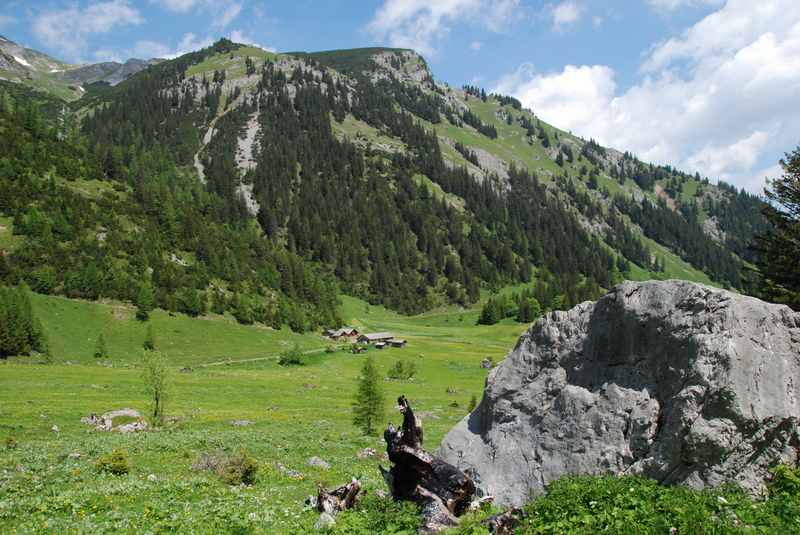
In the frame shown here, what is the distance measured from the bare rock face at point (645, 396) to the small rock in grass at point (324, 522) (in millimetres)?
4997

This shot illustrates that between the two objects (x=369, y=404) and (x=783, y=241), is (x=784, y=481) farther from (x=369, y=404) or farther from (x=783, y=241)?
(x=369, y=404)

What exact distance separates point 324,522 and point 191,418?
4153 centimetres

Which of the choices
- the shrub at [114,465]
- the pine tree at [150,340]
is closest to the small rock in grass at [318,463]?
the shrub at [114,465]

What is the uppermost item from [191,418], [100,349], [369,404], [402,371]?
[100,349]

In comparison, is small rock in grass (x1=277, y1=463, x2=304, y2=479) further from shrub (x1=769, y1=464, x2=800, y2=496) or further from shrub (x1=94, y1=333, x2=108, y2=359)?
shrub (x1=94, y1=333, x2=108, y2=359)

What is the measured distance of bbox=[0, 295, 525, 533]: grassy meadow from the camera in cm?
1556

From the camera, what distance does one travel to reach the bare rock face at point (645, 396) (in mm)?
12164

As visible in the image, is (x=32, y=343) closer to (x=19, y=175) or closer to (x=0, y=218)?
(x=0, y=218)

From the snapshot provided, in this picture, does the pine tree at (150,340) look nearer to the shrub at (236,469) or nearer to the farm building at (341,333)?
the farm building at (341,333)

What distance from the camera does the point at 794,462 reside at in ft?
39.9

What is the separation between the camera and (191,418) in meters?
49.5

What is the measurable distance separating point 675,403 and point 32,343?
98.2 meters

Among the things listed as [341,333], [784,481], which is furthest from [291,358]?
[784,481]

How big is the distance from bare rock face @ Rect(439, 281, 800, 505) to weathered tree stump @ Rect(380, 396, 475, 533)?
1411 millimetres
